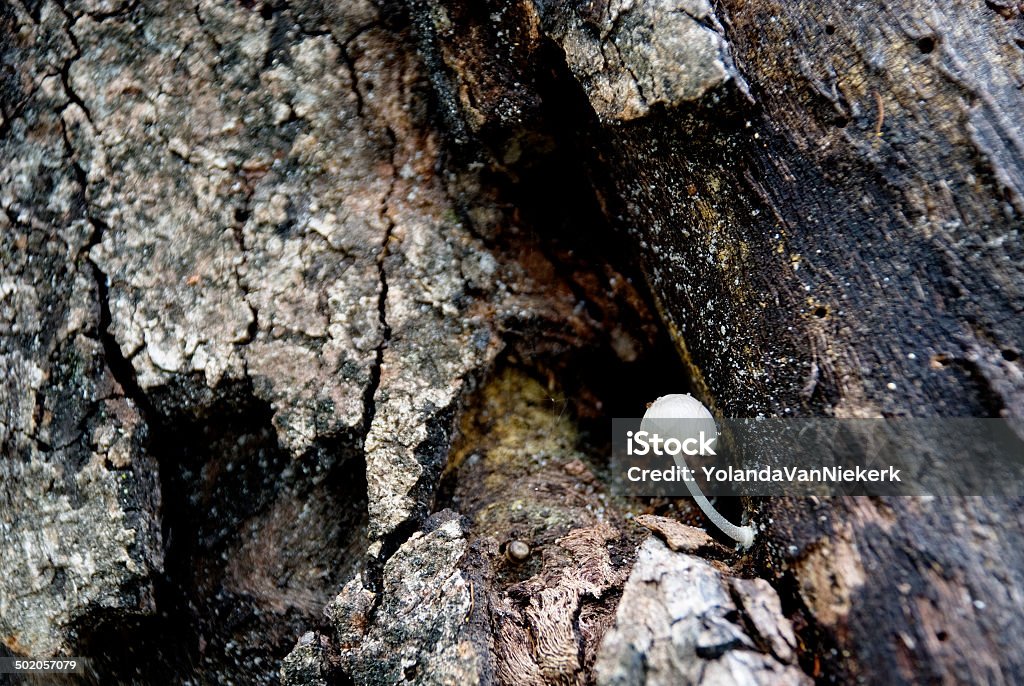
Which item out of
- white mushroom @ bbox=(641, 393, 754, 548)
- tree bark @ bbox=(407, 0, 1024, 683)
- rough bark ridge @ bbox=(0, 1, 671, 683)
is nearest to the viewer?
tree bark @ bbox=(407, 0, 1024, 683)

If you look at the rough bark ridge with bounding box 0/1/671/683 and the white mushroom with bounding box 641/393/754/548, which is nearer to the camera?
the white mushroom with bounding box 641/393/754/548

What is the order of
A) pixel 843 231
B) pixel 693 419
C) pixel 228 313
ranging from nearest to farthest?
pixel 843 231, pixel 693 419, pixel 228 313

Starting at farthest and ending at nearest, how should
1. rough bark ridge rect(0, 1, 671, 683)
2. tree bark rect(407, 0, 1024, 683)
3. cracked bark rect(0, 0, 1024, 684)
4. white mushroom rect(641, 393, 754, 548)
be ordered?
rough bark ridge rect(0, 1, 671, 683) < white mushroom rect(641, 393, 754, 548) < cracked bark rect(0, 0, 1024, 684) < tree bark rect(407, 0, 1024, 683)

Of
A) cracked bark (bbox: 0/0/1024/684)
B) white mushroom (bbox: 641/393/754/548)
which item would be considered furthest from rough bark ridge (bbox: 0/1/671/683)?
A: white mushroom (bbox: 641/393/754/548)

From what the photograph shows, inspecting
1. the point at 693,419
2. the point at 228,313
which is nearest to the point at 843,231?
the point at 693,419

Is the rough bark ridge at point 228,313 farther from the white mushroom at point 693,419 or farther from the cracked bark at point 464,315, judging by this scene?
the white mushroom at point 693,419

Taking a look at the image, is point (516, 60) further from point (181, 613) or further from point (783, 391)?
point (181, 613)

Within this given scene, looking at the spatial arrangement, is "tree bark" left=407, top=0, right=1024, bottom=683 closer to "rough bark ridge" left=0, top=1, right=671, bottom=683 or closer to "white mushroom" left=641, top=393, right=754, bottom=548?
"white mushroom" left=641, top=393, right=754, bottom=548

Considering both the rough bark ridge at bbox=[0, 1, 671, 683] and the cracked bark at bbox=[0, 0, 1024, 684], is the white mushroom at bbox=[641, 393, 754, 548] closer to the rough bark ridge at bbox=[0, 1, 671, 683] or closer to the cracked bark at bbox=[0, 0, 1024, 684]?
the cracked bark at bbox=[0, 0, 1024, 684]

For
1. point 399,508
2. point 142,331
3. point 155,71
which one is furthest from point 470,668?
point 155,71

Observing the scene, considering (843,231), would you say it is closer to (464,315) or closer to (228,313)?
(464,315)

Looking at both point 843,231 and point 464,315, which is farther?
point 464,315
